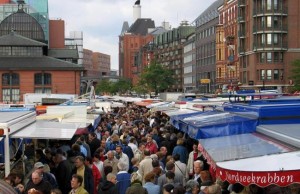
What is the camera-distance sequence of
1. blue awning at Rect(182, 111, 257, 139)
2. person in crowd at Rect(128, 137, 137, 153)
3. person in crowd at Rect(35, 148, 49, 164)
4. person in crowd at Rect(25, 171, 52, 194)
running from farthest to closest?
person in crowd at Rect(128, 137, 137, 153), person in crowd at Rect(35, 148, 49, 164), blue awning at Rect(182, 111, 257, 139), person in crowd at Rect(25, 171, 52, 194)

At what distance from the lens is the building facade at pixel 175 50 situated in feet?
474

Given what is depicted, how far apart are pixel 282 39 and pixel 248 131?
2783 inches

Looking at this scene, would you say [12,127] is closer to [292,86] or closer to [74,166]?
[74,166]

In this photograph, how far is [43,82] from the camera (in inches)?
3981

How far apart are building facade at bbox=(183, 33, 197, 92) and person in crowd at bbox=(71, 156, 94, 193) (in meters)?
114

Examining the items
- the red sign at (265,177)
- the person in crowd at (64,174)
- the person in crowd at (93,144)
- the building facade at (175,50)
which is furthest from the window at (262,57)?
the red sign at (265,177)

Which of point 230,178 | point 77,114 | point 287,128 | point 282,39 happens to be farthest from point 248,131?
point 282,39

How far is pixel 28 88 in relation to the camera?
99562mm

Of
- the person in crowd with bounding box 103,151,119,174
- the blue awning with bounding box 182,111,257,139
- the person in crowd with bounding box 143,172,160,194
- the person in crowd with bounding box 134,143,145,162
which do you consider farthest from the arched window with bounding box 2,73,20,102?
the person in crowd with bounding box 143,172,160,194

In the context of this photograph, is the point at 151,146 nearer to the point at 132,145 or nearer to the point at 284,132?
the point at 132,145

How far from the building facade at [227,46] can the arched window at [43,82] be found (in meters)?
27.3

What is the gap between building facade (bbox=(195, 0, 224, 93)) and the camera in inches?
4213

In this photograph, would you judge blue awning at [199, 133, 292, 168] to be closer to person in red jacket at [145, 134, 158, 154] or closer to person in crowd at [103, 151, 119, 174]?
person in crowd at [103, 151, 119, 174]

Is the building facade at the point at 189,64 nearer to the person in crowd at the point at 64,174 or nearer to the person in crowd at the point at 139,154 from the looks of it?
the person in crowd at the point at 139,154
